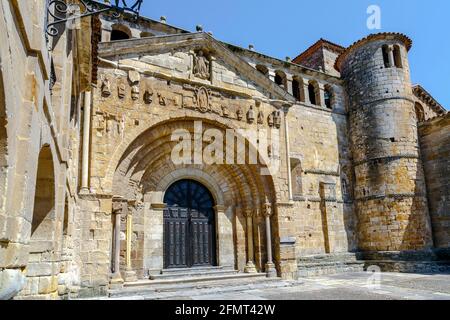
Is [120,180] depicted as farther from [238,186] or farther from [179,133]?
[238,186]

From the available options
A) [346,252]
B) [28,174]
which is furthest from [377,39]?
[28,174]

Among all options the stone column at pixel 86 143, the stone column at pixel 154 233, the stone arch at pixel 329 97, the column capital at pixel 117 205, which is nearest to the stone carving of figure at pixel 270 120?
the stone column at pixel 154 233

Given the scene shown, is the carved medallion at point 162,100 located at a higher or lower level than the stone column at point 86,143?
higher

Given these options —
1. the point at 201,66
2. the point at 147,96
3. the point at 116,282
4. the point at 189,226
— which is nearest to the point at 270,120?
the point at 201,66

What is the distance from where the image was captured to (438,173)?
47.0 feet

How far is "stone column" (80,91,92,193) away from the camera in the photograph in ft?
27.1

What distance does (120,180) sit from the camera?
29.6 ft

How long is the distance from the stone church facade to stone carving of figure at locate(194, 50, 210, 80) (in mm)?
92

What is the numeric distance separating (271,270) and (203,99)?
5.40 meters

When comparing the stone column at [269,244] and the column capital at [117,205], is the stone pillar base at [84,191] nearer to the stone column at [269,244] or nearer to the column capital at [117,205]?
the column capital at [117,205]

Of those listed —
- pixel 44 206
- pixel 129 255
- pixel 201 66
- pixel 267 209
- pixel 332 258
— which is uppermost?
pixel 201 66

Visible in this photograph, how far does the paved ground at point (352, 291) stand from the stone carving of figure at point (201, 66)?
242 inches

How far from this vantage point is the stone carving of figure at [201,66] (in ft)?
35.5

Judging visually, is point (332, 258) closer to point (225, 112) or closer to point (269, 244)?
point (269, 244)
